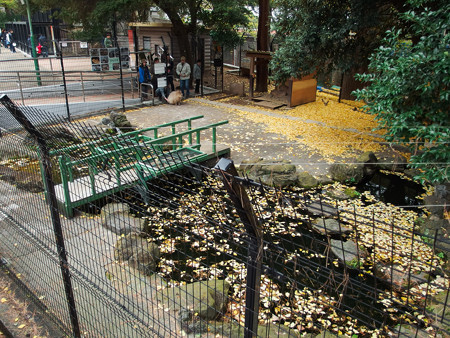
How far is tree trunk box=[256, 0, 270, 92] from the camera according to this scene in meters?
15.8

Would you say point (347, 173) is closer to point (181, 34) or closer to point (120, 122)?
point (120, 122)

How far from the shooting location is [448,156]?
5898mm

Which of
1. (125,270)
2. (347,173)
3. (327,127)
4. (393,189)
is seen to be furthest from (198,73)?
(125,270)

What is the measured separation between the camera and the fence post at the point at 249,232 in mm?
1714

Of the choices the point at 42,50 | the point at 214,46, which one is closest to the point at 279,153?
the point at 214,46

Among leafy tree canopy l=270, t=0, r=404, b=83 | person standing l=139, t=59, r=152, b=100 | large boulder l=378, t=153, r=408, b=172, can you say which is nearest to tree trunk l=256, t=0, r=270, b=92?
person standing l=139, t=59, r=152, b=100

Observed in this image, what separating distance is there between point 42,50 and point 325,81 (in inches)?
765

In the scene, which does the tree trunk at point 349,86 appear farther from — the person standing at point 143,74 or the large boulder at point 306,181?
the large boulder at point 306,181

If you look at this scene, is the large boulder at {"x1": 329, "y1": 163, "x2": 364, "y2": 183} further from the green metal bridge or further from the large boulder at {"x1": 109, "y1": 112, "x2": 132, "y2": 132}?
the large boulder at {"x1": 109, "y1": 112, "x2": 132, "y2": 132}

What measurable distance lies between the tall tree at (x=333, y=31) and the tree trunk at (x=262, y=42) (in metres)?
5.02

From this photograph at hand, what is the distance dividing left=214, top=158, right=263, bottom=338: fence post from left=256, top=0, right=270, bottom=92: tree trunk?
15.0 meters

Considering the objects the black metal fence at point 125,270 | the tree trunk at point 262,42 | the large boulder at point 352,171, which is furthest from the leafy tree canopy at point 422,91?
the tree trunk at point 262,42

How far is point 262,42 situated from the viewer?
16.8 m

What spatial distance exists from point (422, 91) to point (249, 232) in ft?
19.9
